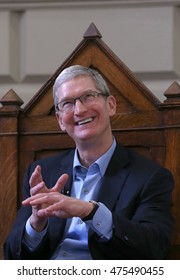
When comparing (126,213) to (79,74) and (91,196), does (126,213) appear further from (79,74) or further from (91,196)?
(79,74)

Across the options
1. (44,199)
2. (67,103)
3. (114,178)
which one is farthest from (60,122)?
(44,199)

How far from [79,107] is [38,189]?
241 millimetres

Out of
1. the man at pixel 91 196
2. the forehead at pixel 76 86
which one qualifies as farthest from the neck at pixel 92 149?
the forehead at pixel 76 86

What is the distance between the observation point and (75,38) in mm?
2025

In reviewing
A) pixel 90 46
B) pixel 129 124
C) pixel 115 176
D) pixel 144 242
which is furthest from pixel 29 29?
pixel 144 242

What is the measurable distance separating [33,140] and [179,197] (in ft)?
1.25

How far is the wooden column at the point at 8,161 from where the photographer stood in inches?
66.7

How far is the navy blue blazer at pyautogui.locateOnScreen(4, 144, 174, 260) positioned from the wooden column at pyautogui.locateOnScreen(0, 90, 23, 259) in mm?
98

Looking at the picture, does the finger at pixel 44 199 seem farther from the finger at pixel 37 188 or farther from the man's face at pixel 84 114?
the man's face at pixel 84 114

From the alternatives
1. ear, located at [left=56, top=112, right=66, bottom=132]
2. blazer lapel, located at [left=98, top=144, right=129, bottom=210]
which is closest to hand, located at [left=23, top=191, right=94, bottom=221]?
blazer lapel, located at [left=98, top=144, right=129, bottom=210]

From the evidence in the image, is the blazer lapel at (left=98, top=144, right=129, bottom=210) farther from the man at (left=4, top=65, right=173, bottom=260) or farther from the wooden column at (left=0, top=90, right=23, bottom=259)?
the wooden column at (left=0, top=90, right=23, bottom=259)

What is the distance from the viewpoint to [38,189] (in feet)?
4.54

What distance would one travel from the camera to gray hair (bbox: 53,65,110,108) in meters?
1.56
